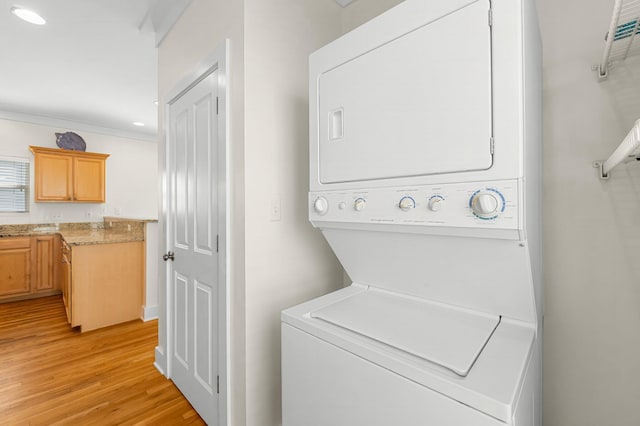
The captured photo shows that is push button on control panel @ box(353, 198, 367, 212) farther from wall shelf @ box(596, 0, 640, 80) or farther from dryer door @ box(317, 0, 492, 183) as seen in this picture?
wall shelf @ box(596, 0, 640, 80)

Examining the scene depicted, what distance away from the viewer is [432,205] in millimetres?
852

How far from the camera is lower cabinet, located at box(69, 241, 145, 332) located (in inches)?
117

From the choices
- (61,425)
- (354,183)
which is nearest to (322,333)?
(354,183)

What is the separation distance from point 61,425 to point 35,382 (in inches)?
27.5

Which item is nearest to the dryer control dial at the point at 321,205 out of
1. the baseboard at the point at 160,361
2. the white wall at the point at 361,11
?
the white wall at the point at 361,11

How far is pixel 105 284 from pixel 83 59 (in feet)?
7.64

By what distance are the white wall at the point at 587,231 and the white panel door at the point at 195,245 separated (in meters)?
1.59

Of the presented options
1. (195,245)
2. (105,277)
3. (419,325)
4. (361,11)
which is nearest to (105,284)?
(105,277)

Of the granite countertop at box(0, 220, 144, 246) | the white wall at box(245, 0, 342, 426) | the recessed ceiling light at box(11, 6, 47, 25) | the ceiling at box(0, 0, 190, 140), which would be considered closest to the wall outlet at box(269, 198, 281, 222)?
the white wall at box(245, 0, 342, 426)

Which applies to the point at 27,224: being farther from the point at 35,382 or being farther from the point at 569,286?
the point at 569,286

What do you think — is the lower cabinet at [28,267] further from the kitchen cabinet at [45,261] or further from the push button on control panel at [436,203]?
the push button on control panel at [436,203]

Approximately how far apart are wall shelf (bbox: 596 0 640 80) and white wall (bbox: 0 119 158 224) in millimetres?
6442

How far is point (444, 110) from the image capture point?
824mm

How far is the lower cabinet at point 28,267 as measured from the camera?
3953 mm
